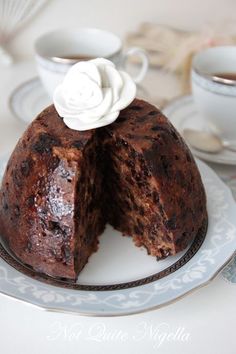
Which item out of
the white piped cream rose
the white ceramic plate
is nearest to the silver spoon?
the white ceramic plate

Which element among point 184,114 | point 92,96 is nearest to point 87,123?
point 92,96

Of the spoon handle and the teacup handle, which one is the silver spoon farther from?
the teacup handle

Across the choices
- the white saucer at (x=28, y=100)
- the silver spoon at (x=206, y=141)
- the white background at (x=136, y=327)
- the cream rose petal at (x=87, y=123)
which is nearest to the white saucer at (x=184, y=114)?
the silver spoon at (x=206, y=141)

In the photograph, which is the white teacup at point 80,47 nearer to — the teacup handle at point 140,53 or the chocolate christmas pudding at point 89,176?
the teacup handle at point 140,53

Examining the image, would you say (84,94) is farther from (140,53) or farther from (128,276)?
(140,53)

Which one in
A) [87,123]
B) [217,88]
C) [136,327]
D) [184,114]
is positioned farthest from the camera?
[184,114]

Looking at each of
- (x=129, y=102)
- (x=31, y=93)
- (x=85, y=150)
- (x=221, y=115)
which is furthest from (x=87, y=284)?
(x=31, y=93)
